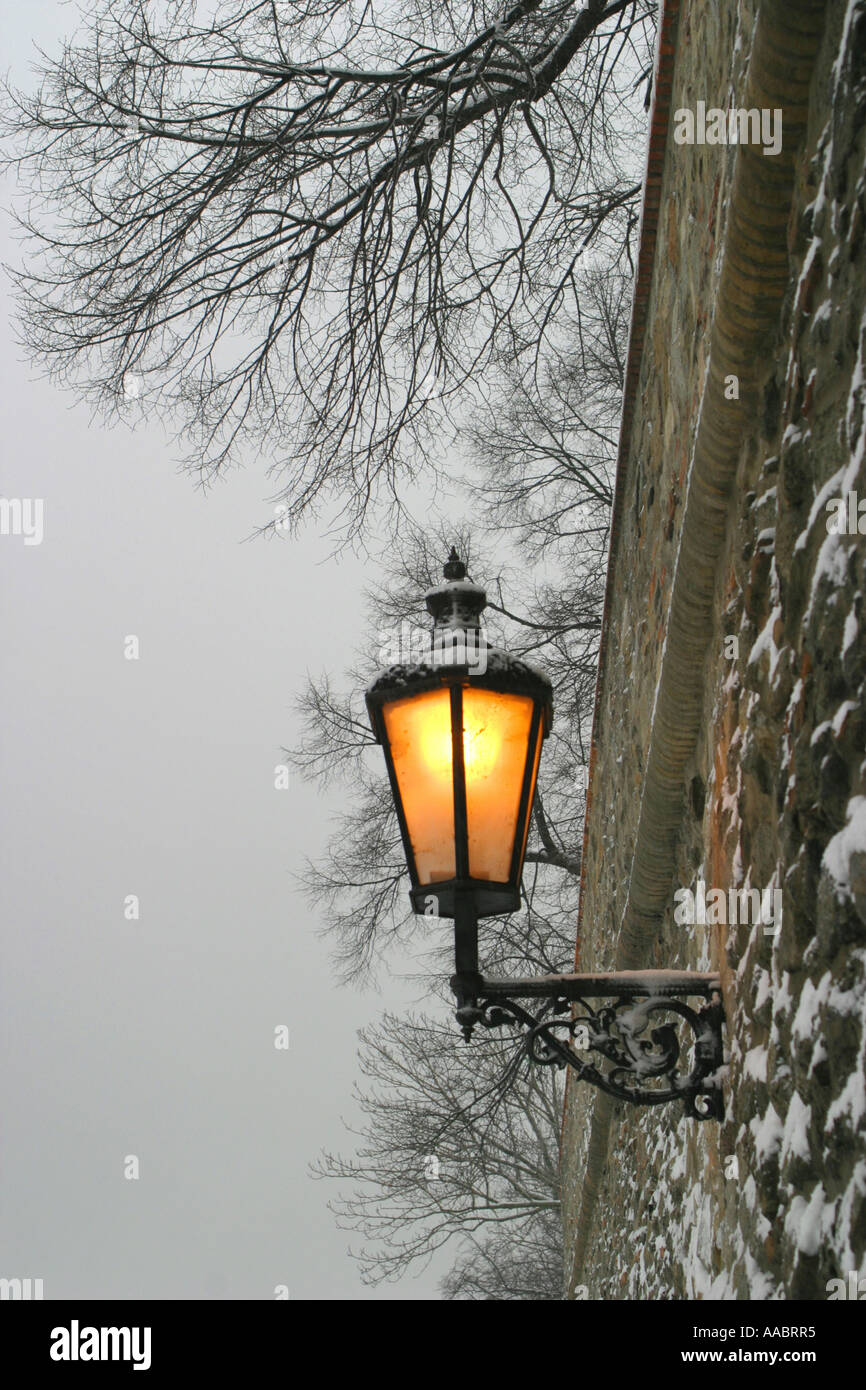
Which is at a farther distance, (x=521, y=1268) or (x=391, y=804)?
(x=521, y=1268)

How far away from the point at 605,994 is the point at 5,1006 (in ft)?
198

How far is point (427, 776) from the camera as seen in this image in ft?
9.62

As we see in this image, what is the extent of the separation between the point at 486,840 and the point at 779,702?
0.83 m

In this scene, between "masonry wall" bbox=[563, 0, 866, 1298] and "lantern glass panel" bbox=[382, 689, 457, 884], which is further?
"lantern glass panel" bbox=[382, 689, 457, 884]

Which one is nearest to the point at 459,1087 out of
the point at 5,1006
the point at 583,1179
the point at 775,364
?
the point at 583,1179

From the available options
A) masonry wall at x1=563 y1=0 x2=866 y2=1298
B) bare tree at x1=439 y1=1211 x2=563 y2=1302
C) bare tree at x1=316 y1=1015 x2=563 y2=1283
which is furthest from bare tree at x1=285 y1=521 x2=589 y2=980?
masonry wall at x1=563 y1=0 x2=866 y2=1298

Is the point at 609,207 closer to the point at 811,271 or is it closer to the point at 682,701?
the point at 682,701

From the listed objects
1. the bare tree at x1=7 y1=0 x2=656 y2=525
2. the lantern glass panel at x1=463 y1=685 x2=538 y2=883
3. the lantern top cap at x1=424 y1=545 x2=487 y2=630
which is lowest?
the lantern glass panel at x1=463 y1=685 x2=538 y2=883

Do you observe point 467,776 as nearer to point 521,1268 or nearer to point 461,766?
point 461,766

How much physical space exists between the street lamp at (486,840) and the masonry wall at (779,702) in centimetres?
18

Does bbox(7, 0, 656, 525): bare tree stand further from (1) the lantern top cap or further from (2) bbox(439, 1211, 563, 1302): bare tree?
(2) bbox(439, 1211, 563, 1302): bare tree

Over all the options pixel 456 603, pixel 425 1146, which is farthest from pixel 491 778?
pixel 425 1146

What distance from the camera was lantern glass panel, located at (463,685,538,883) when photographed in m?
2.90

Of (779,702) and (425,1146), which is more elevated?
(779,702)
